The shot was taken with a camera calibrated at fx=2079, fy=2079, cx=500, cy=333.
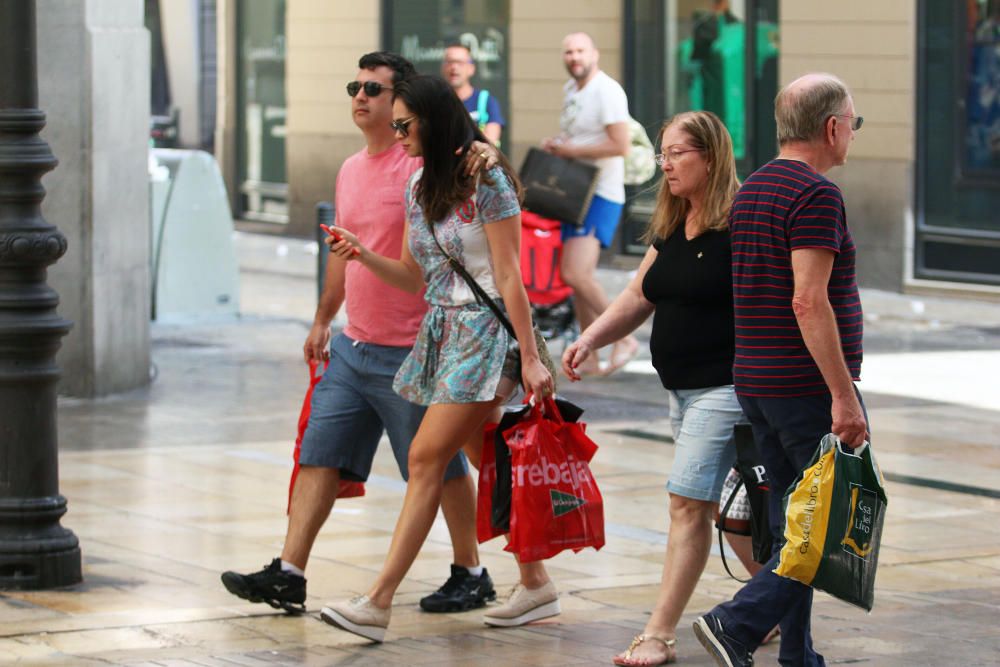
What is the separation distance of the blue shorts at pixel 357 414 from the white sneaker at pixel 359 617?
0.56 meters

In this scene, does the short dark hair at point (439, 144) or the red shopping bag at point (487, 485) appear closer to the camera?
the short dark hair at point (439, 144)

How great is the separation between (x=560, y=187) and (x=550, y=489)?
6130 mm

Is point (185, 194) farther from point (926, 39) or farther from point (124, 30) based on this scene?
point (926, 39)

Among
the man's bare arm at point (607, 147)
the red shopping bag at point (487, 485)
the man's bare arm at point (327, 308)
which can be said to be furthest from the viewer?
the man's bare arm at point (607, 147)

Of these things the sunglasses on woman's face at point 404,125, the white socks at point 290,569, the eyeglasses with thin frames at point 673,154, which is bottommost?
the white socks at point 290,569

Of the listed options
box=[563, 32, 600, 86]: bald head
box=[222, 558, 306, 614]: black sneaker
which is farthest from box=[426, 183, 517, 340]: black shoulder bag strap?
box=[563, 32, 600, 86]: bald head

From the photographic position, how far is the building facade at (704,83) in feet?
55.4

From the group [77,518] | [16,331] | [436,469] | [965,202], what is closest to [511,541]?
[436,469]

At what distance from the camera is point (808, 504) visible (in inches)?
210

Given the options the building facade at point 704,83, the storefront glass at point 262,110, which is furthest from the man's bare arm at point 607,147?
the storefront glass at point 262,110

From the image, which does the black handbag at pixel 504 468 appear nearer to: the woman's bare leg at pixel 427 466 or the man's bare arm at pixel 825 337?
the woman's bare leg at pixel 427 466

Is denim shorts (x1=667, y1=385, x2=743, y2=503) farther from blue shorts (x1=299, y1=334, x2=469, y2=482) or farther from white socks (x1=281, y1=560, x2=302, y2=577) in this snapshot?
white socks (x1=281, y1=560, x2=302, y2=577)

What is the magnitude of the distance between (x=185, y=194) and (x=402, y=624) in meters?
8.61

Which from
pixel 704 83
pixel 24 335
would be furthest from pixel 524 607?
pixel 704 83
